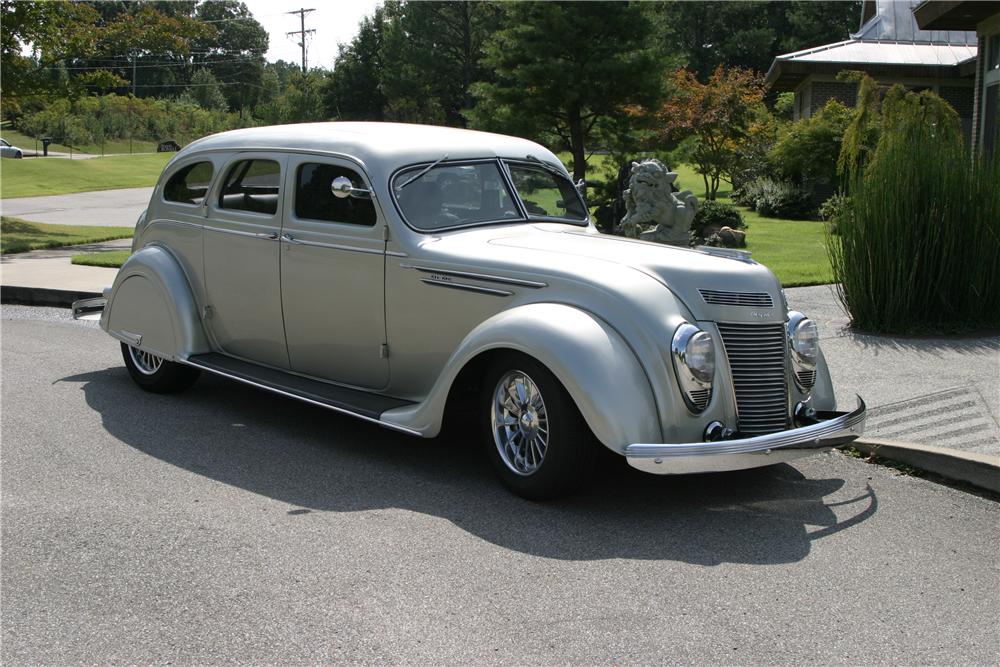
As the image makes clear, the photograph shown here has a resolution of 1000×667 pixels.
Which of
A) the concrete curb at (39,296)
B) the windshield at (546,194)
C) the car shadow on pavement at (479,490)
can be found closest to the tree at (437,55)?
the concrete curb at (39,296)

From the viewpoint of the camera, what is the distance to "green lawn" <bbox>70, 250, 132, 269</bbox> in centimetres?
1487

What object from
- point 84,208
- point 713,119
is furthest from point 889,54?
point 84,208

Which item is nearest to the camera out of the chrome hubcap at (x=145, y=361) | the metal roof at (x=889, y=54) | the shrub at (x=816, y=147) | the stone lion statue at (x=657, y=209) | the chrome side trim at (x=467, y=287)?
the chrome side trim at (x=467, y=287)

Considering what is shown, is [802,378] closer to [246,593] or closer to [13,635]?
[246,593]

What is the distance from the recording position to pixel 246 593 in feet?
14.1

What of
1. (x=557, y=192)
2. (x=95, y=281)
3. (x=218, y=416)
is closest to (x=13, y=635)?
(x=218, y=416)

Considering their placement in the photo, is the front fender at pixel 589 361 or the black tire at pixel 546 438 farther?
the black tire at pixel 546 438

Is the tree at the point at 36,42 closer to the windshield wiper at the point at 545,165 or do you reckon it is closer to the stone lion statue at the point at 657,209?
the stone lion statue at the point at 657,209

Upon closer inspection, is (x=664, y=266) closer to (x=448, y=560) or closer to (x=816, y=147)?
(x=448, y=560)

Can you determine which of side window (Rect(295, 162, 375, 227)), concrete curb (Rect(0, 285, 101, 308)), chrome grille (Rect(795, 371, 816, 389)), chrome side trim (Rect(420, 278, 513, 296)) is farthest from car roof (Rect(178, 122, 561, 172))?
concrete curb (Rect(0, 285, 101, 308))

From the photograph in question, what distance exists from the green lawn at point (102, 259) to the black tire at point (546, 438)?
10.6m

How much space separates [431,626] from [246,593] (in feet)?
2.75

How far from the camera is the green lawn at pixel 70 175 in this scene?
3366 centimetres

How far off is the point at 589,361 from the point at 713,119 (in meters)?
24.7
